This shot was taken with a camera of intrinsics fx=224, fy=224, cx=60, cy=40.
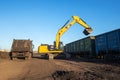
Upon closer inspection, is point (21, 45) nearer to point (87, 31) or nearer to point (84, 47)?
point (87, 31)

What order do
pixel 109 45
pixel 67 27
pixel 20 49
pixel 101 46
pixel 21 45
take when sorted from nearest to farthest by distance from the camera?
pixel 109 45, pixel 101 46, pixel 20 49, pixel 21 45, pixel 67 27

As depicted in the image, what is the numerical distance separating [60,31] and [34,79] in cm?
2494

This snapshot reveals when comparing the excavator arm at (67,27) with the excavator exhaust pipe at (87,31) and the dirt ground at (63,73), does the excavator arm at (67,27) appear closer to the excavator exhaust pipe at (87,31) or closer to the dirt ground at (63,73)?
the excavator exhaust pipe at (87,31)

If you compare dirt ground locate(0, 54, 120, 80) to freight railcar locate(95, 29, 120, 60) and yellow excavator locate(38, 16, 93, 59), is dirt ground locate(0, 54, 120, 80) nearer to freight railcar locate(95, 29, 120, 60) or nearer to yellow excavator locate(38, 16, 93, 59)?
freight railcar locate(95, 29, 120, 60)

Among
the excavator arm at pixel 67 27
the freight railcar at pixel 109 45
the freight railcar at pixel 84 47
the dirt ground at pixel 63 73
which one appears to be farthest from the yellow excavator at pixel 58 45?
the dirt ground at pixel 63 73

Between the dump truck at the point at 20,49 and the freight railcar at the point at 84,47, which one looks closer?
the dump truck at the point at 20,49

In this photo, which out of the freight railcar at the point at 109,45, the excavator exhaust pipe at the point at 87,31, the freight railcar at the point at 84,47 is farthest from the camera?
the freight railcar at the point at 84,47

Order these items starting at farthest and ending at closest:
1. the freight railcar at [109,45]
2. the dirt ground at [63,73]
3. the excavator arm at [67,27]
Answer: the excavator arm at [67,27]
the freight railcar at [109,45]
the dirt ground at [63,73]

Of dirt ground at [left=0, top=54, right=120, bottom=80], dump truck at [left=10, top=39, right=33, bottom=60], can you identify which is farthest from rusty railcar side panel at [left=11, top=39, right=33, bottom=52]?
dirt ground at [left=0, top=54, right=120, bottom=80]

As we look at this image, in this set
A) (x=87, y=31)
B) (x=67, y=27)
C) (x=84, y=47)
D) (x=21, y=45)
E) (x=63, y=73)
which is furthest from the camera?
(x=84, y=47)

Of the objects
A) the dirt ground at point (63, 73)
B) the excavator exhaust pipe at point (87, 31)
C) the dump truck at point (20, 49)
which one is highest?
the excavator exhaust pipe at point (87, 31)

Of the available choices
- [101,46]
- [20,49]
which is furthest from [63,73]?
[20,49]

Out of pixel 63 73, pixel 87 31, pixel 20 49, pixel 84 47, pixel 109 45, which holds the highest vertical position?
pixel 87 31

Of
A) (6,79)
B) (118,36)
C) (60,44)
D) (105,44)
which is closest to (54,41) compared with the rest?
(60,44)
